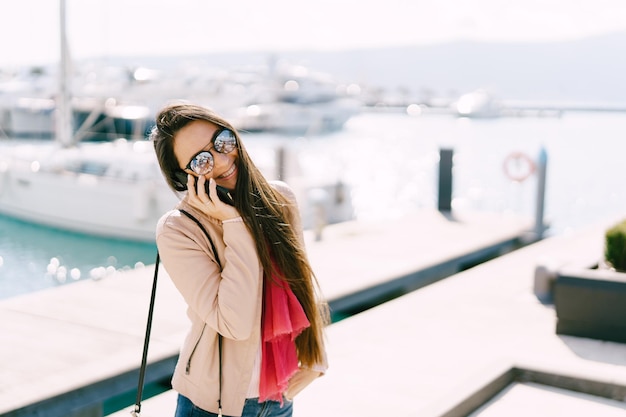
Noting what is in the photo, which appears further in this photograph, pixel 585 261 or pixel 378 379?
pixel 585 261

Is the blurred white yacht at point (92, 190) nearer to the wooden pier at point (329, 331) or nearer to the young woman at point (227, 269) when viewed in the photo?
the wooden pier at point (329, 331)

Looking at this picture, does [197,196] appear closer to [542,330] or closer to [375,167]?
[542,330]

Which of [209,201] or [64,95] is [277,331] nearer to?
[209,201]

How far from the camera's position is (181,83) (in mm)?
67562

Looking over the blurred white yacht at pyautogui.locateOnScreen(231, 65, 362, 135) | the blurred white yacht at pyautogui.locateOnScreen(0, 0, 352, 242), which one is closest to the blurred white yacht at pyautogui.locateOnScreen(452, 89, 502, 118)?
the blurred white yacht at pyautogui.locateOnScreen(231, 65, 362, 135)

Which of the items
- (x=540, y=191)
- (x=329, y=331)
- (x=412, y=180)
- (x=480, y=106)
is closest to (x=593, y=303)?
(x=329, y=331)

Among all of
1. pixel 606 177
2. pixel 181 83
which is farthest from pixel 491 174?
pixel 181 83

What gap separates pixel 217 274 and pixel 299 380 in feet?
1.63

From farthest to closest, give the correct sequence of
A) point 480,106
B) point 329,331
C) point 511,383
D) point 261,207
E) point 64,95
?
1. point 480,106
2. point 64,95
3. point 329,331
4. point 511,383
5. point 261,207

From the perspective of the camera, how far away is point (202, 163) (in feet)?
7.23

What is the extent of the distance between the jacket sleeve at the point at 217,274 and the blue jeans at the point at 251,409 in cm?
26

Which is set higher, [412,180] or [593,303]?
[593,303]

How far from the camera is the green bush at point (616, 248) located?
6.34 meters

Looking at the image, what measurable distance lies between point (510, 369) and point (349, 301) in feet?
11.7
